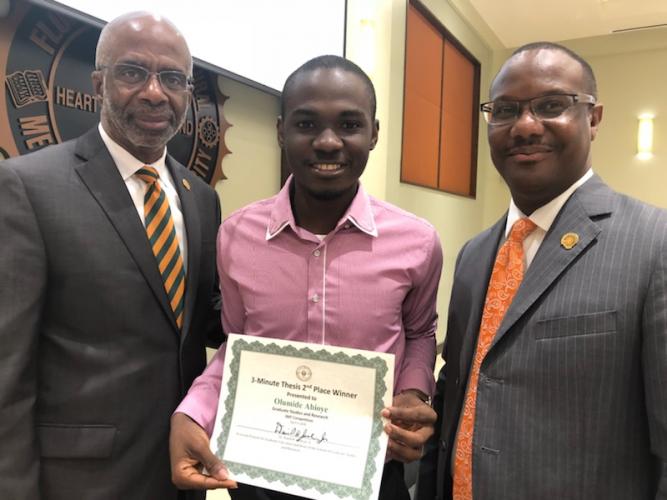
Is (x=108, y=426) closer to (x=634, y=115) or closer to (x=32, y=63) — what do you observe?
(x=32, y=63)

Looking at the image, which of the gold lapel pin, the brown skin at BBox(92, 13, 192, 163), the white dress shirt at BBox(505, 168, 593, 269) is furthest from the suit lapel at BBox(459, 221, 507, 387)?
the brown skin at BBox(92, 13, 192, 163)

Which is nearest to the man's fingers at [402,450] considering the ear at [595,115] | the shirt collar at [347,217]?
the shirt collar at [347,217]

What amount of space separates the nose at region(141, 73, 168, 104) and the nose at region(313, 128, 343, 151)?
43cm

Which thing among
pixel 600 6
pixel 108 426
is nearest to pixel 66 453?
pixel 108 426

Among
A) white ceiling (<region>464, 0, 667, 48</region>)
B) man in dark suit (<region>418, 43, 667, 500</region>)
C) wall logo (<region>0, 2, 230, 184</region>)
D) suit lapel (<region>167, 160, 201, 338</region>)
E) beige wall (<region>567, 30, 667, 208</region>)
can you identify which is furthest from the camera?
beige wall (<region>567, 30, 667, 208</region>)

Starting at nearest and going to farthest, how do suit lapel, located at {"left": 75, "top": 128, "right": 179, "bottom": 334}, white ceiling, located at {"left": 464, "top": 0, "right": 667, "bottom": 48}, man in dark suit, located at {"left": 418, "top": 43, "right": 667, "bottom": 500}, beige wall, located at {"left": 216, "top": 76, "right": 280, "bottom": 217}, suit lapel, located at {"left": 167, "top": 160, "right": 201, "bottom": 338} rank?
man in dark suit, located at {"left": 418, "top": 43, "right": 667, "bottom": 500}, suit lapel, located at {"left": 75, "top": 128, "right": 179, "bottom": 334}, suit lapel, located at {"left": 167, "top": 160, "right": 201, "bottom": 338}, beige wall, located at {"left": 216, "top": 76, "right": 280, "bottom": 217}, white ceiling, located at {"left": 464, "top": 0, "right": 667, "bottom": 48}

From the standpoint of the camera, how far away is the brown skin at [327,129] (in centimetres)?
117

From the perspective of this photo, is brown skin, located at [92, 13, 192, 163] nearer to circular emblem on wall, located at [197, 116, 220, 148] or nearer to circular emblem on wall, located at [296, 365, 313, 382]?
circular emblem on wall, located at [296, 365, 313, 382]

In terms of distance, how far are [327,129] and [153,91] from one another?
465 mm

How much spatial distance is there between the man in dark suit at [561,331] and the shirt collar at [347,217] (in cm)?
32

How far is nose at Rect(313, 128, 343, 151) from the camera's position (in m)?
1.15

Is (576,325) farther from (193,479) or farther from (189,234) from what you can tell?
(189,234)

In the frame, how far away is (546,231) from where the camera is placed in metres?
1.15
